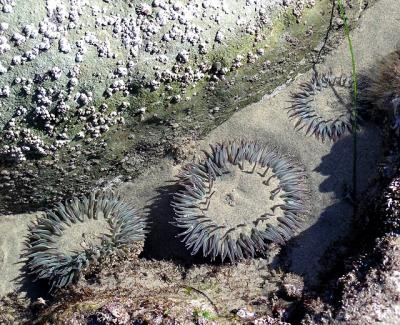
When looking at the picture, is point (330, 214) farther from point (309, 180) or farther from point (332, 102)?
point (332, 102)

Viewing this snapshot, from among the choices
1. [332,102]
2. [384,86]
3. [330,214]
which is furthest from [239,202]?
[384,86]

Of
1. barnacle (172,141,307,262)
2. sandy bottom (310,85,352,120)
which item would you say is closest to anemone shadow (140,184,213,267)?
barnacle (172,141,307,262)

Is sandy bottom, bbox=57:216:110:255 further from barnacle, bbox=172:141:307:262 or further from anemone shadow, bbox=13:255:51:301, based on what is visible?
barnacle, bbox=172:141:307:262

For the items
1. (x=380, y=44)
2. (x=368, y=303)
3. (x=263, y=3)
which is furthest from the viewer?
(x=380, y=44)

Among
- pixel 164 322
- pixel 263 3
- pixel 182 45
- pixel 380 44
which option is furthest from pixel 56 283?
pixel 380 44

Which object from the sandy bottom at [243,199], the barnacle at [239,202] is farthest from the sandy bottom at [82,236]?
the sandy bottom at [243,199]

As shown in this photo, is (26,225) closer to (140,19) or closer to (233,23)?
(140,19)
